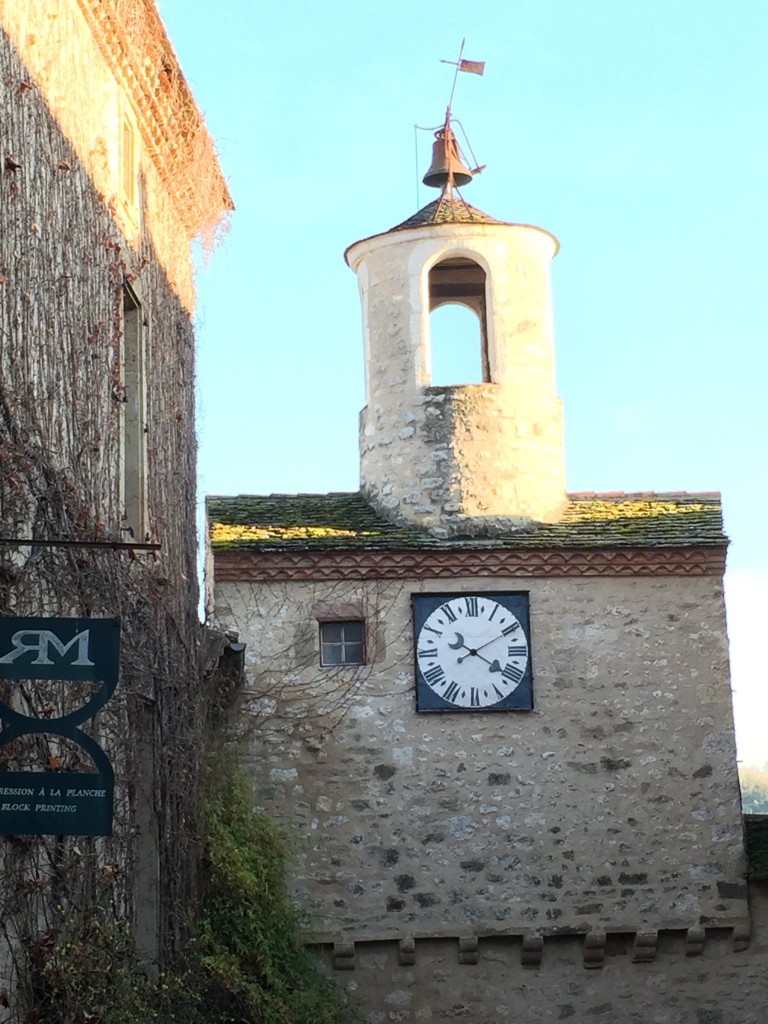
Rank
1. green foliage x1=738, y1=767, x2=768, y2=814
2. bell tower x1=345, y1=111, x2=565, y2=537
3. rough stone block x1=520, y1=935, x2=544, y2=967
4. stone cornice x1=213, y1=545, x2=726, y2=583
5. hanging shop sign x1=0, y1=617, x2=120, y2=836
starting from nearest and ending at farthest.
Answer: hanging shop sign x1=0, y1=617, x2=120, y2=836 < rough stone block x1=520, y1=935, x2=544, y2=967 < stone cornice x1=213, y1=545, x2=726, y2=583 < bell tower x1=345, y1=111, x2=565, y2=537 < green foliage x1=738, y1=767, x2=768, y2=814

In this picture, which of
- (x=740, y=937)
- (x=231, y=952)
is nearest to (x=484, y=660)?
(x=740, y=937)

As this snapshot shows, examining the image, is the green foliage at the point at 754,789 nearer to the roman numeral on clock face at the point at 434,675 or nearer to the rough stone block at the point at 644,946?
the rough stone block at the point at 644,946

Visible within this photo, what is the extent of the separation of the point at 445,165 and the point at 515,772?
604 centimetres

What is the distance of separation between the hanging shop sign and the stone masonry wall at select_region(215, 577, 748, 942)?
24.3ft

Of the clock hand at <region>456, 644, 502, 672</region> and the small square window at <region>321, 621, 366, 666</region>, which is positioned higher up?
the small square window at <region>321, 621, 366, 666</region>

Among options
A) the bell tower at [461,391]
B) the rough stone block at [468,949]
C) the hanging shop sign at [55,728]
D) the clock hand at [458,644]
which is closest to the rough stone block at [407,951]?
the rough stone block at [468,949]

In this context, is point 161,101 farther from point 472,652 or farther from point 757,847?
point 757,847

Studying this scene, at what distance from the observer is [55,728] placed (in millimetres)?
7359

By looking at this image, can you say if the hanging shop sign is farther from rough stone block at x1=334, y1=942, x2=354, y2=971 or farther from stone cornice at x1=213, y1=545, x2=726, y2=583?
stone cornice at x1=213, y1=545, x2=726, y2=583

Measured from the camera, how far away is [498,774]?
584 inches

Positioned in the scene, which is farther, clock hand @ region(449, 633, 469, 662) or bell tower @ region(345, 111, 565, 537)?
bell tower @ region(345, 111, 565, 537)

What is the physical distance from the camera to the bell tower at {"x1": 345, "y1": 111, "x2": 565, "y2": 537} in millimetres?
15711

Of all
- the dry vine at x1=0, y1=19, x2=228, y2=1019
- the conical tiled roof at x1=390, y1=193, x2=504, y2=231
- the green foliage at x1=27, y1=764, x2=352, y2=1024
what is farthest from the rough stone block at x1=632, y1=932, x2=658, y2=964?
the conical tiled roof at x1=390, y1=193, x2=504, y2=231

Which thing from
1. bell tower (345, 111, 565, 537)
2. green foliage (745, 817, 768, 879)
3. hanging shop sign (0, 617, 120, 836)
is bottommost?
green foliage (745, 817, 768, 879)
